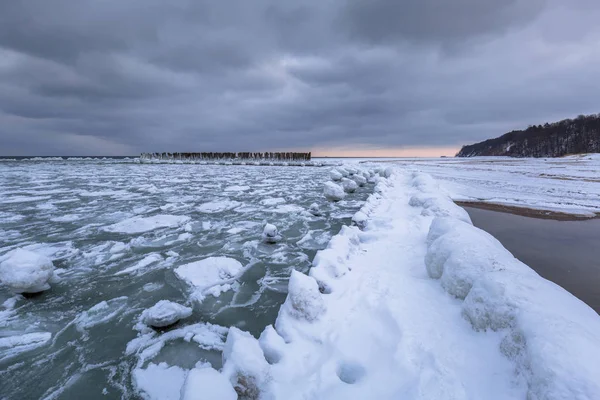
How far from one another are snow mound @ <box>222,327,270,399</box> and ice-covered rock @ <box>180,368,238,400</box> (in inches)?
5.7

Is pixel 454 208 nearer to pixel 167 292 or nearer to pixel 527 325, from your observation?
pixel 527 325

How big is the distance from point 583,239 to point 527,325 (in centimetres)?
602

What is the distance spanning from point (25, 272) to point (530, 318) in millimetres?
5835

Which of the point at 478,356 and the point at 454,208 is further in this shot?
the point at 454,208

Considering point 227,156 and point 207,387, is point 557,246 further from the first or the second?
point 227,156

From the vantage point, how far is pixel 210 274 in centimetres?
448

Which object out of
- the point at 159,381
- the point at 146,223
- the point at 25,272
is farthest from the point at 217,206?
the point at 159,381

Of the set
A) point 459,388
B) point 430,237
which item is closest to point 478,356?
point 459,388

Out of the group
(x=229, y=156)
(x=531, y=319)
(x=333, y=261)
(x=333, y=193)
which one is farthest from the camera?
(x=229, y=156)

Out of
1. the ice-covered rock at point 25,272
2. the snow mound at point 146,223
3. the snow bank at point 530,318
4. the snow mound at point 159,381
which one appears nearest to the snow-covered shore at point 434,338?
the snow bank at point 530,318

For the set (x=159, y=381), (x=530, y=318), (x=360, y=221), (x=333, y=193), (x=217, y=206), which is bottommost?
(x=159, y=381)

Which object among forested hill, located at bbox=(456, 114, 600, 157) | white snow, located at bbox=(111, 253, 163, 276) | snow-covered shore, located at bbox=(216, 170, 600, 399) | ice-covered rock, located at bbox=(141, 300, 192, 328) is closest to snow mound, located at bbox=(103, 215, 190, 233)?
white snow, located at bbox=(111, 253, 163, 276)

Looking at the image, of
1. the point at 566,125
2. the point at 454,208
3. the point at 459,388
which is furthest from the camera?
the point at 566,125

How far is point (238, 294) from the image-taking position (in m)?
4.01
